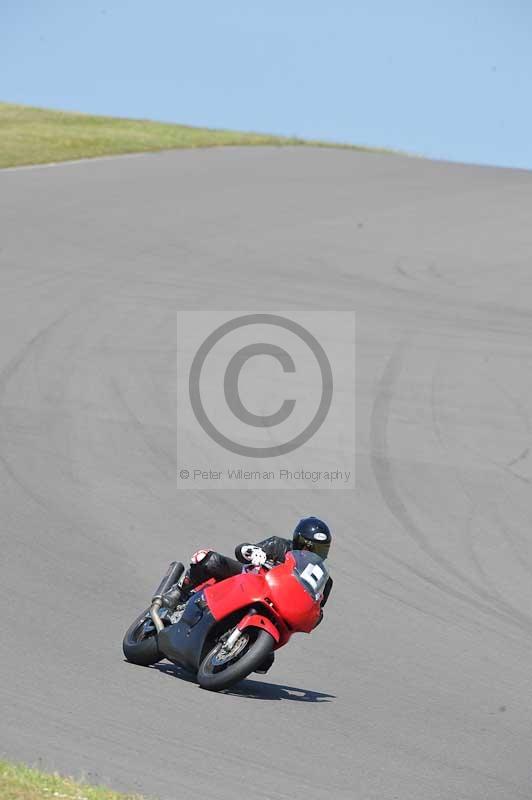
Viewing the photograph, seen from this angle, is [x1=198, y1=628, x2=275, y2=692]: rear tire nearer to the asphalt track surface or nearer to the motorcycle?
the motorcycle

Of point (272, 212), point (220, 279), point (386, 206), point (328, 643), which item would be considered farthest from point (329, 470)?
point (386, 206)

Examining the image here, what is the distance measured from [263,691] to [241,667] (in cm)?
A: 67

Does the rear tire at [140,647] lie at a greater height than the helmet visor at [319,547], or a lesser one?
lesser

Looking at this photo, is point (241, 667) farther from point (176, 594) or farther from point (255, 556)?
point (176, 594)

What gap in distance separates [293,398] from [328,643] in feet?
23.8

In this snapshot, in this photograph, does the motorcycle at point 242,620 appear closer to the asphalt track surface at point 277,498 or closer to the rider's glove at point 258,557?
the rider's glove at point 258,557

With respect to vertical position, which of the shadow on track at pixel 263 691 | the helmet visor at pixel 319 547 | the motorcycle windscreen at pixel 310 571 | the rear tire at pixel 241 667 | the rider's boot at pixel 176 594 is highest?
the helmet visor at pixel 319 547

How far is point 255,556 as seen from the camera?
765 centimetres

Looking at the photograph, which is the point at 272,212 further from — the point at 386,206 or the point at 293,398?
the point at 293,398

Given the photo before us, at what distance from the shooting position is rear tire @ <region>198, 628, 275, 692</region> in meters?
Answer: 7.19

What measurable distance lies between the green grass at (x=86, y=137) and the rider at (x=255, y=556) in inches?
944

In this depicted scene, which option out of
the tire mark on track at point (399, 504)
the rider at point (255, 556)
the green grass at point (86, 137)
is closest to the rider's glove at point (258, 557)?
the rider at point (255, 556)

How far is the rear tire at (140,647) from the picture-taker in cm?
788

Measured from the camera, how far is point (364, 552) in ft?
37.2
